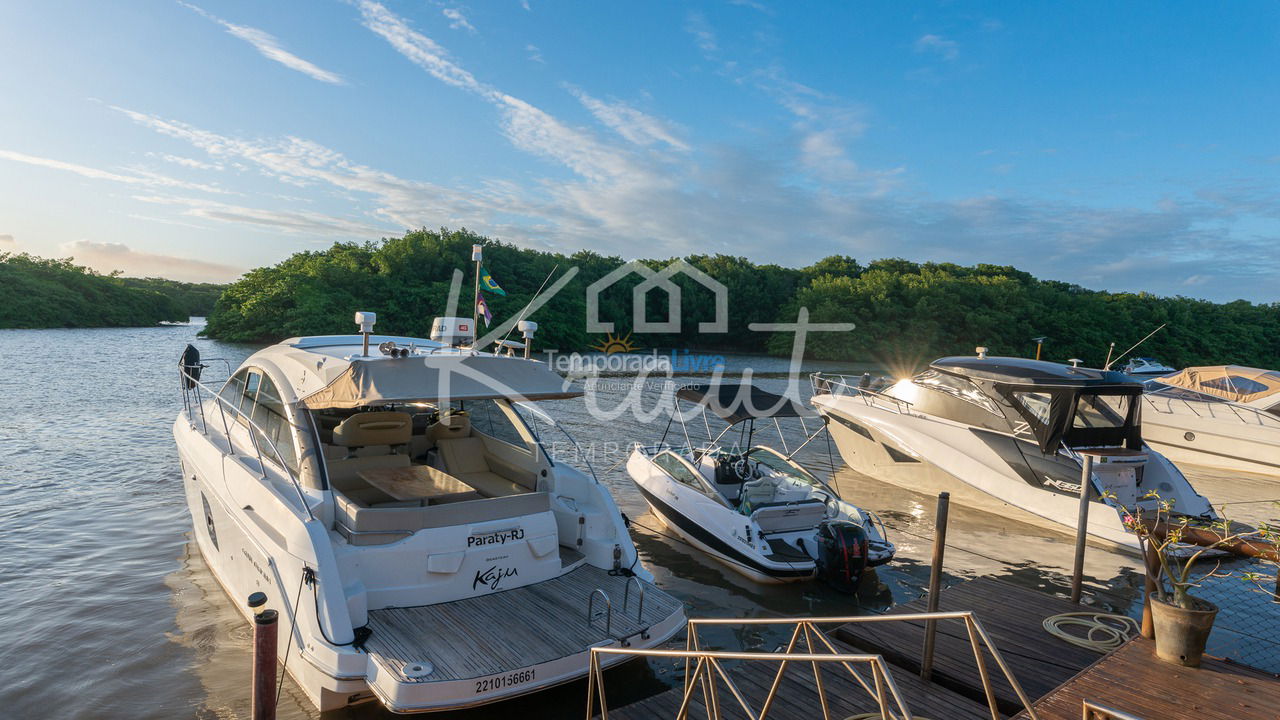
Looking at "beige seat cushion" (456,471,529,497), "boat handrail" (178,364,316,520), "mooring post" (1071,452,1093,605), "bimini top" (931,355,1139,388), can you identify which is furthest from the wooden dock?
"bimini top" (931,355,1139,388)

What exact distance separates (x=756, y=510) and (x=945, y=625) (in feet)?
9.06

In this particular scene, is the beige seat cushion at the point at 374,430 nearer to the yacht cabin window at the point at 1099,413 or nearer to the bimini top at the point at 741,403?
the bimini top at the point at 741,403

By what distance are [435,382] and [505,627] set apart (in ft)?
6.39

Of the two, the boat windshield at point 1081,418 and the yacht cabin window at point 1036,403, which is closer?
the boat windshield at point 1081,418

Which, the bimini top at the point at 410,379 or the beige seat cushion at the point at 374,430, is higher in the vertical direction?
the bimini top at the point at 410,379

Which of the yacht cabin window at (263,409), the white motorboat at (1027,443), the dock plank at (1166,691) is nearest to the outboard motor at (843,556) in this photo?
the dock plank at (1166,691)

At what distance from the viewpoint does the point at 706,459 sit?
32.2 feet

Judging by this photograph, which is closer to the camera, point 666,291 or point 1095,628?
point 1095,628

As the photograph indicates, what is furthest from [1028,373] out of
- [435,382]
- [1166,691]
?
[435,382]

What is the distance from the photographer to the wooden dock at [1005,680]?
378 cm

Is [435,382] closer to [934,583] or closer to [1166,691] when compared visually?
[934,583]

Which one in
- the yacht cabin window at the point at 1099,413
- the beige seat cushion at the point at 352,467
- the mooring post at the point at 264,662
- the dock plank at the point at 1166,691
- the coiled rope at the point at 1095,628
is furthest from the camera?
the yacht cabin window at the point at 1099,413

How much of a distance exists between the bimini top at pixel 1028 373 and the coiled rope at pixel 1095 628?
16.9 feet

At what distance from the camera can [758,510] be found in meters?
8.26
